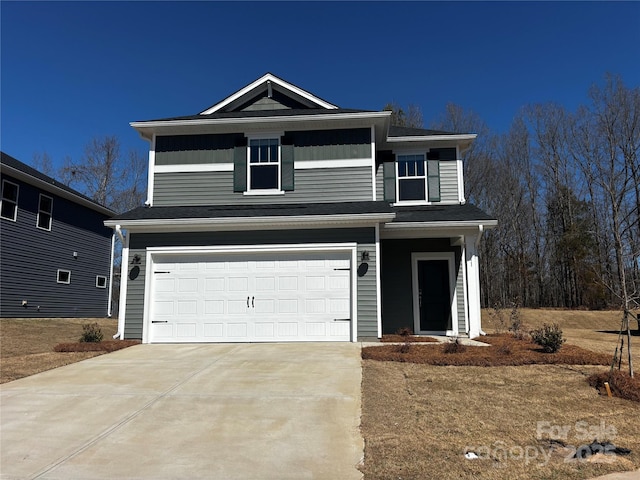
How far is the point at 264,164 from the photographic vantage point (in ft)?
40.7

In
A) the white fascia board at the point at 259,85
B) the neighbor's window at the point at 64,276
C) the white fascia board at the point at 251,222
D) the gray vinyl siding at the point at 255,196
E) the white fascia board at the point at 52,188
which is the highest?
Answer: the white fascia board at the point at 259,85

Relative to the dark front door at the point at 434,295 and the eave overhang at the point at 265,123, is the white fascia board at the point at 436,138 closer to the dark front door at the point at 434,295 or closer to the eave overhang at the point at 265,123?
the eave overhang at the point at 265,123

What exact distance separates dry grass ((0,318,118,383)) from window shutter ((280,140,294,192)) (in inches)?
234

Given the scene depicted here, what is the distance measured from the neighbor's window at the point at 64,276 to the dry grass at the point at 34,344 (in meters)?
1.90

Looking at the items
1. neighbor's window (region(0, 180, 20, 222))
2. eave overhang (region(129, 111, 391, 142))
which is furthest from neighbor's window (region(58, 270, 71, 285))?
eave overhang (region(129, 111, 391, 142))

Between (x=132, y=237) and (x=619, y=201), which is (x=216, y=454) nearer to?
(x=132, y=237)

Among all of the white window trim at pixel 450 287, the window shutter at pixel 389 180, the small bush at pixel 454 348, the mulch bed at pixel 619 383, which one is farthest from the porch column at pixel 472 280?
the mulch bed at pixel 619 383

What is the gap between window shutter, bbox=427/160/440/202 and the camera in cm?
1331

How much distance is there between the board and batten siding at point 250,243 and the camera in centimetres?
1042

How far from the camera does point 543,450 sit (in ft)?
14.4

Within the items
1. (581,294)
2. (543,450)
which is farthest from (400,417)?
(581,294)

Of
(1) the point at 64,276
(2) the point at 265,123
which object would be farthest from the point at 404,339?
(1) the point at 64,276

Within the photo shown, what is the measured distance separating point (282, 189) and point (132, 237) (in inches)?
155

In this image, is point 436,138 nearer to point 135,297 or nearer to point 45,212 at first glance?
point 135,297
